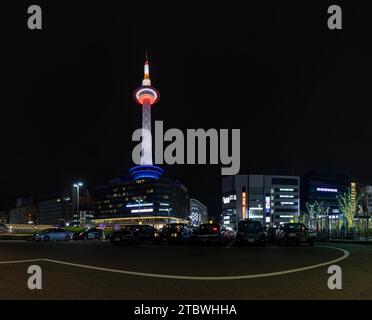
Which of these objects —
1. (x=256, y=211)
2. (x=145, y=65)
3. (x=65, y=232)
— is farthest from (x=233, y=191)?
(x=65, y=232)

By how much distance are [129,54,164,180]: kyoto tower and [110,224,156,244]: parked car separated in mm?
156909

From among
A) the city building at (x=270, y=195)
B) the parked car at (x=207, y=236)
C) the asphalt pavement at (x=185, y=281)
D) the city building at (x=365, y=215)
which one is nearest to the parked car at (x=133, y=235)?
the parked car at (x=207, y=236)

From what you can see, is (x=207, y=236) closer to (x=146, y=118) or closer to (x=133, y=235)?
(x=133, y=235)

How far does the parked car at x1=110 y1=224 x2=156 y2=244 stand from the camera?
30.9 m

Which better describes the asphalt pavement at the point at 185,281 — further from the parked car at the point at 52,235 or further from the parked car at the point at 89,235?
the parked car at the point at 89,235

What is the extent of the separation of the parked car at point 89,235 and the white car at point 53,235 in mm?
890

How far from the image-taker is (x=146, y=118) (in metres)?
190

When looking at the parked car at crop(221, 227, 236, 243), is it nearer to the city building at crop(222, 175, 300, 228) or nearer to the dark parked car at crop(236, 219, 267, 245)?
the dark parked car at crop(236, 219, 267, 245)

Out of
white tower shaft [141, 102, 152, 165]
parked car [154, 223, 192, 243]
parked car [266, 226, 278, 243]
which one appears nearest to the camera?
parked car [154, 223, 192, 243]

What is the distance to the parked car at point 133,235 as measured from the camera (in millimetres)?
30942

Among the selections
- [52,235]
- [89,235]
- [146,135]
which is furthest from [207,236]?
[146,135]

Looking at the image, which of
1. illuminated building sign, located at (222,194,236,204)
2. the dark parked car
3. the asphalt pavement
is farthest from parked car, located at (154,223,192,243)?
illuminated building sign, located at (222,194,236,204)

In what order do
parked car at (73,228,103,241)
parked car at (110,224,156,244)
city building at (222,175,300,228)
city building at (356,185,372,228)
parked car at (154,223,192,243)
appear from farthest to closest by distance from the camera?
city building at (222,175,300,228)
parked car at (73,228,103,241)
city building at (356,185,372,228)
parked car at (154,223,192,243)
parked car at (110,224,156,244)
